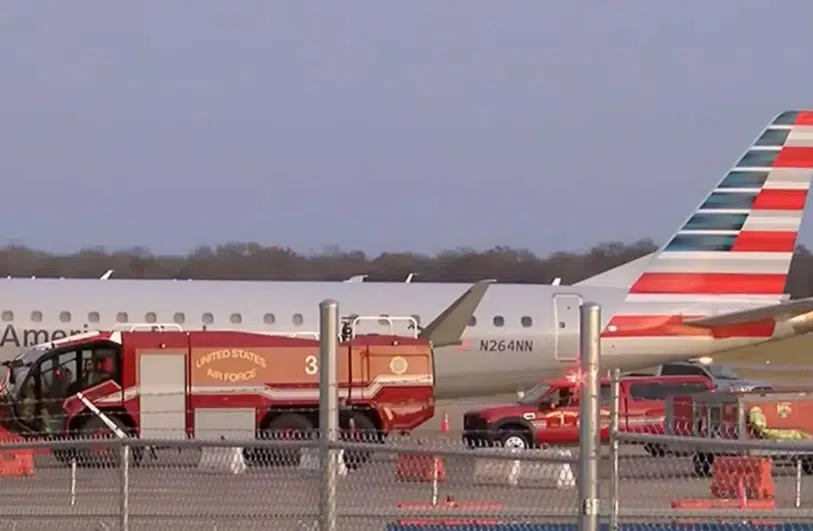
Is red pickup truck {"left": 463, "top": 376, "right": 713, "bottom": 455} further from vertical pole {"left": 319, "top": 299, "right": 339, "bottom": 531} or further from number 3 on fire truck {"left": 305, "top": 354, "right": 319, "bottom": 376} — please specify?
vertical pole {"left": 319, "top": 299, "right": 339, "bottom": 531}

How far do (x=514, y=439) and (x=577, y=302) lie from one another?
9.01m

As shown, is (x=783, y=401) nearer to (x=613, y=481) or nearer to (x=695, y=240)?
(x=613, y=481)

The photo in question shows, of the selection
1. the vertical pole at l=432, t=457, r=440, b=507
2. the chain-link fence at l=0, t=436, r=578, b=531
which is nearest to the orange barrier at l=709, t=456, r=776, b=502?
the chain-link fence at l=0, t=436, r=578, b=531

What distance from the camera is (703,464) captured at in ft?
39.6

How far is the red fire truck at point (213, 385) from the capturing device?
25.0 metres

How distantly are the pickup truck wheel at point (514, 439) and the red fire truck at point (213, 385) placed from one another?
126cm

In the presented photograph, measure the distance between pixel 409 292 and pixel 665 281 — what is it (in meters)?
5.25

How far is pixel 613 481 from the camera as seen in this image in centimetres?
850

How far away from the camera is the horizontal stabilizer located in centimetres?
3316

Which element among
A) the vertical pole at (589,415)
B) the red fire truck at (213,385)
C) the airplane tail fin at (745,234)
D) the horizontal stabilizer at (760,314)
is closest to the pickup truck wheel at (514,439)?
the red fire truck at (213,385)

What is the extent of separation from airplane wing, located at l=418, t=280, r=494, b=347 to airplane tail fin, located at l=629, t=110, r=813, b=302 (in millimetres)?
4225

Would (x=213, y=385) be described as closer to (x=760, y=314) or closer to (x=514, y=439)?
(x=514, y=439)

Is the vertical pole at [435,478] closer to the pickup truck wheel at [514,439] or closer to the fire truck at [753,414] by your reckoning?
the fire truck at [753,414]

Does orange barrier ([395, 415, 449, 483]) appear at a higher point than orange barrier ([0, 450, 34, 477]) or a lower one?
higher
